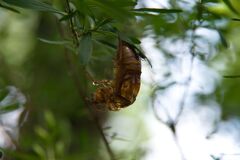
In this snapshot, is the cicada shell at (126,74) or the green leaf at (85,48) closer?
the green leaf at (85,48)

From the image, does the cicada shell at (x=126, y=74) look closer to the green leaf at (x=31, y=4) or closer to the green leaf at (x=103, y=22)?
the green leaf at (x=103, y=22)

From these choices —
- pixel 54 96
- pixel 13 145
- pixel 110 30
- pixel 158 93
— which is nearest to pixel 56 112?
pixel 54 96

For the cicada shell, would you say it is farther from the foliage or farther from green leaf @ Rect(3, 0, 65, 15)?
green leaf @ Rect(3, 0, 65, 15)

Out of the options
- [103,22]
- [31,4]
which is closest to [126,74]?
[103,22]

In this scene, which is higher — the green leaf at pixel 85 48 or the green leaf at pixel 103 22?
the green leaf at pixel 103 22

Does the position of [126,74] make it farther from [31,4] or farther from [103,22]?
[31,4]

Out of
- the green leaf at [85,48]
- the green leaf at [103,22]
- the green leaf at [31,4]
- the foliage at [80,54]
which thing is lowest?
the foliage at [80,54]

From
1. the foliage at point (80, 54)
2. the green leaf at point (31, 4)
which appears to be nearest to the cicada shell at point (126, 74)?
the foliage at point (80, 54)

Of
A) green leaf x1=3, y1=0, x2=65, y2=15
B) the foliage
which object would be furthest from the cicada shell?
green leaf x1=3, y1=0, x2=65, y2=15

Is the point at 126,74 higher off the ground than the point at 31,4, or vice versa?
the point at 31,4
